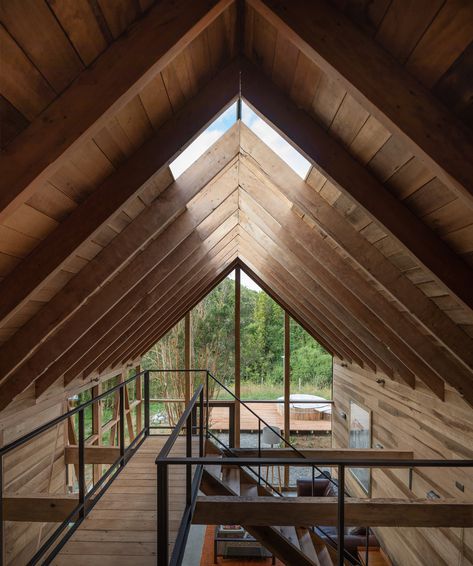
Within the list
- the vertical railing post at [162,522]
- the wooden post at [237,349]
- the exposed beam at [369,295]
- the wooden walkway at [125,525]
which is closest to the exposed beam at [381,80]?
the exposed beam at [369,295]

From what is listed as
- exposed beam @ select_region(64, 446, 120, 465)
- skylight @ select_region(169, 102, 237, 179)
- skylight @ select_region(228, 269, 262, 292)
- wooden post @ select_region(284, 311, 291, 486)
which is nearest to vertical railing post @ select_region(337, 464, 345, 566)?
skylight @ select_region(169, 102, 237, 179)

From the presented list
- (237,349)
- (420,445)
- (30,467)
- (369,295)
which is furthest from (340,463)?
(237,349)

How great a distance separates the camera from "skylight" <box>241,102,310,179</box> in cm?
244

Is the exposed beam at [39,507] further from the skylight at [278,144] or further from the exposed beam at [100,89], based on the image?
the skylight at [278,144]

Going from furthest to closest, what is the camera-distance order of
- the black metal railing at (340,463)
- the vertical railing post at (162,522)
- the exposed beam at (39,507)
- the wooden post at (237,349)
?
1. the wooden post at (237,349)
2. the exposed beam at (39,507)
3. the black metal railing at (340,463)
4. the vertical railing post at (162,522)

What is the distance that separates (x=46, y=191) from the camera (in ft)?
5.75

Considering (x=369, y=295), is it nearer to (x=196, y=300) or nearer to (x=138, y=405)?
(x=196, y=300)

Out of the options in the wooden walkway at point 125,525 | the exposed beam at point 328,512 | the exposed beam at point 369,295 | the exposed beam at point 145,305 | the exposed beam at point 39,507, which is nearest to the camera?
the wooden walkway at point 125,525

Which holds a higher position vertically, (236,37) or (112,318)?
(236,37)

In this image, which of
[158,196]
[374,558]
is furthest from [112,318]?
[374,558]

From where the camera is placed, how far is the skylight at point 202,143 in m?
2.47

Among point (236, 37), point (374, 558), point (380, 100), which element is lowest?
point (374, 558)

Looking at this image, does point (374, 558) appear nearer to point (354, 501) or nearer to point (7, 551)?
point (354, 501)

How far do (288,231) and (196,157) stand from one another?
0.99m
